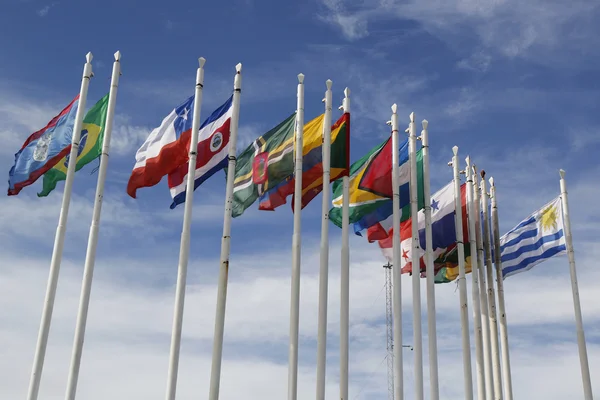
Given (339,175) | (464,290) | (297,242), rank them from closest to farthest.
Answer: (297,242)
(339,175)
(464,290)

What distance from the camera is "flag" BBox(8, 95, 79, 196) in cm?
2664

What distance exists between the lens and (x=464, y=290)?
1209 inches

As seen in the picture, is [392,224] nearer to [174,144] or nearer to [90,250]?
[174,144]

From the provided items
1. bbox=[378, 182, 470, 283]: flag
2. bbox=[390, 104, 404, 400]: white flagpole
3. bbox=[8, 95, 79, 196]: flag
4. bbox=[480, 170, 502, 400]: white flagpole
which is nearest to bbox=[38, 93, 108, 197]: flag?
bbox=[8, 95, 79, 196]: flag

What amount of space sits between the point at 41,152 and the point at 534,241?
68.5ft

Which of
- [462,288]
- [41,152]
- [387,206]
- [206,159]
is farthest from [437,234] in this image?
[41,152]

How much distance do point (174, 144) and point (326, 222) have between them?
6.17m

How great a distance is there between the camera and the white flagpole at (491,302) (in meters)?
32.1

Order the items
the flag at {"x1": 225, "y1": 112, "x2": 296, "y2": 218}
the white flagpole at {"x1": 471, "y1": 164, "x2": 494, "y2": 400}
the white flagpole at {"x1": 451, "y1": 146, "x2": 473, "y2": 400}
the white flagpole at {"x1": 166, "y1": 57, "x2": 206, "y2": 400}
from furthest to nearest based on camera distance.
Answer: the white flagpole at {"x1": 471, "y1": 164, "x2": 494, "y2": 400}
the white flagpole at {"x1": 451, "y1": 146, "x2": 473, "y2": 400}
the flag at {"x1": 225, "y1": 112, "x2": 296, "y2": 218}
the white flagpole at {"x1": 166, "y1": 57, "x2": 206, "y2": 400}

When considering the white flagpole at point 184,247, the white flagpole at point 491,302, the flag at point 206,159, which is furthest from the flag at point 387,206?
the white flagpole at point 184,247

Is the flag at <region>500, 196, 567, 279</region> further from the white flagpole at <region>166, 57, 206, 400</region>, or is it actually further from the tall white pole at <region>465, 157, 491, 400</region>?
the white flagpole at <region>166, 57, 206, 400</region>

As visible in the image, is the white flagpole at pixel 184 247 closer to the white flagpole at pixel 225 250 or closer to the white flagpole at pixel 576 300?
the white flagpole at pixel 225 250

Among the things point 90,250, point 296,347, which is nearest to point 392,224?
point 296,347

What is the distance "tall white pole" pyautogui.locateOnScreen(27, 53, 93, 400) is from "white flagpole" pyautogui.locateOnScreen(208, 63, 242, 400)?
17.3 ft
